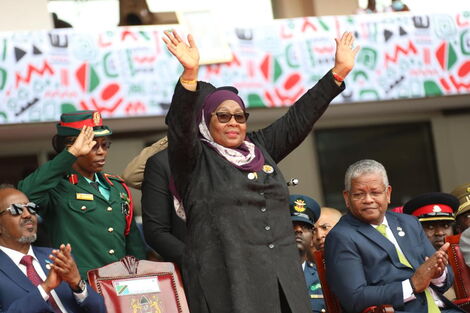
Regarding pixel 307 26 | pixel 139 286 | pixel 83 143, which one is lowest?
pixel 139 286

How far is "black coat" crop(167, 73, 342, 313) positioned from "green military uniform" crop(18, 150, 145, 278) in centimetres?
91

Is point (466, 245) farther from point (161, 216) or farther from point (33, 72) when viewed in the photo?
point (33, 72)

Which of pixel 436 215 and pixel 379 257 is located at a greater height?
pixel 436 215

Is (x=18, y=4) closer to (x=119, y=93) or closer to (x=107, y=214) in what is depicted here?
(x=119, y=93)

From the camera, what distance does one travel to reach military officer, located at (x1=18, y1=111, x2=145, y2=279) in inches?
215

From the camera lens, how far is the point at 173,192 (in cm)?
504

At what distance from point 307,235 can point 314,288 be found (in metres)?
0.38

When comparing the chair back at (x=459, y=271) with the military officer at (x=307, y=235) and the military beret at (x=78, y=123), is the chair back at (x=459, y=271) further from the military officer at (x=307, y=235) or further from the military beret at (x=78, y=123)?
the military beret at (x=78, y=123)

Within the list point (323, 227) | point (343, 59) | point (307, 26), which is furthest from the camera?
point (307, 26)

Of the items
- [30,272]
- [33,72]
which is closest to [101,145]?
[30,272]

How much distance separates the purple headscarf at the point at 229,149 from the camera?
4.79 m

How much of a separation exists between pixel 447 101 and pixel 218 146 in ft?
17.5

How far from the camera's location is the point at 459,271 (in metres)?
6.25

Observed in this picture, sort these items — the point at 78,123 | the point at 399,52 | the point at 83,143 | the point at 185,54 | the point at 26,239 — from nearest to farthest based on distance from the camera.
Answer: the point at 185,54, the point at 26,239, the point at 83,143, the point at 78,123, the point at 399,52
